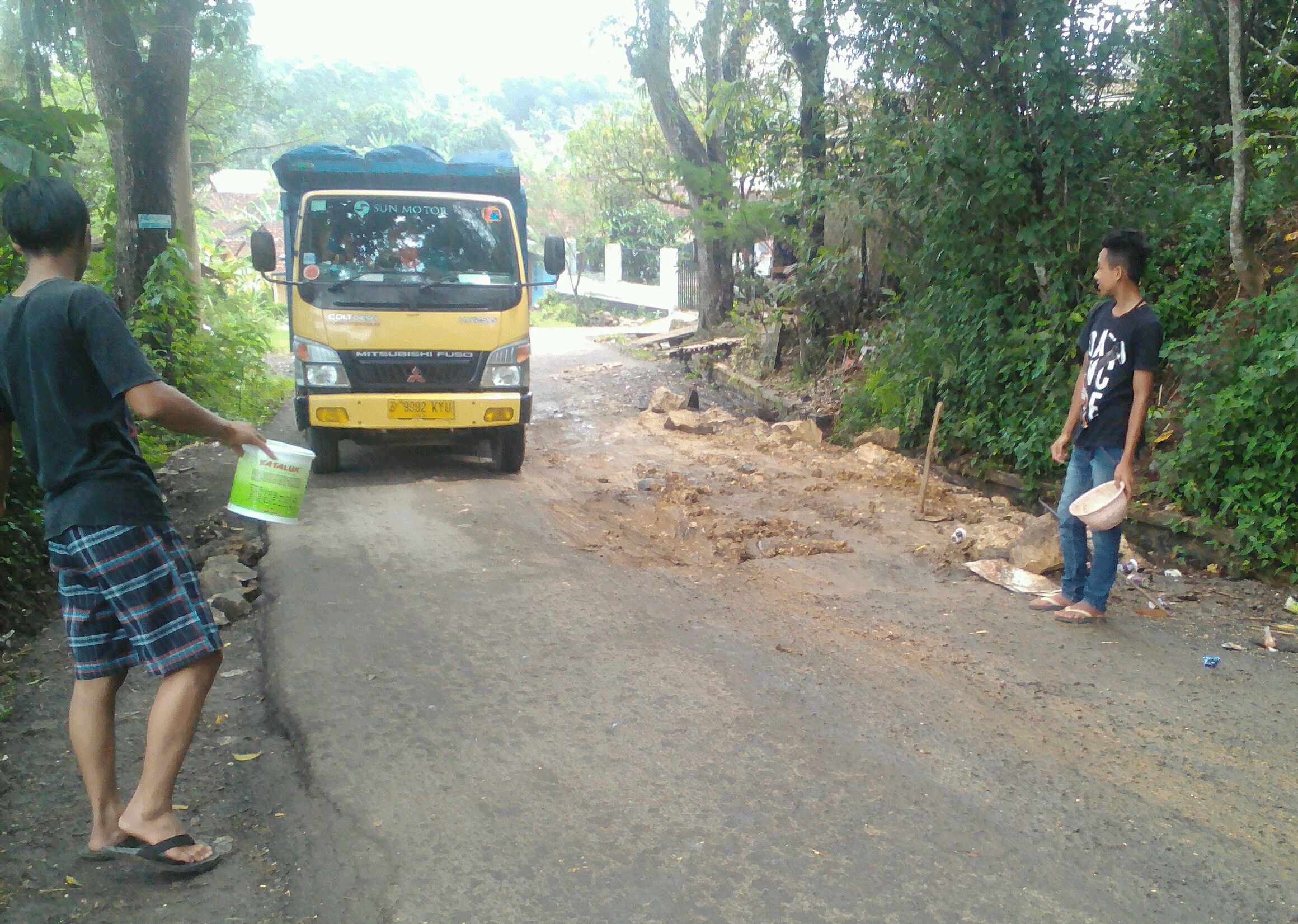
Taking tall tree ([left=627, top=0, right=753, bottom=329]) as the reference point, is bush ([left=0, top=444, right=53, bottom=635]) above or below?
below

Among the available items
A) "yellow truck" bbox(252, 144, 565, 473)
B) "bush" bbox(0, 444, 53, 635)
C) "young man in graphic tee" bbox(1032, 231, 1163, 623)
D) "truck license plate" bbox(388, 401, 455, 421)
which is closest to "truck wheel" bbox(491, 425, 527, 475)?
"yellow truck" bbox(252, 144, 565, 473)

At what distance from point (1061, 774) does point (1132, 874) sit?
590 millimetres

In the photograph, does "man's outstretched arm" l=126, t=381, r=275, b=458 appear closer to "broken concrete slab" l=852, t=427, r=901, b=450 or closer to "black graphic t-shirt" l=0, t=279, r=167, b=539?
"black graphic t-shirt" l=0, t=279, r=167, b=539

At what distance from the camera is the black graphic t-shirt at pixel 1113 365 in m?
4.55

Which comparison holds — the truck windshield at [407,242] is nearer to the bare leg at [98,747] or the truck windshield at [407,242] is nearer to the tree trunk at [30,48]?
the tree trunk at [30,48]

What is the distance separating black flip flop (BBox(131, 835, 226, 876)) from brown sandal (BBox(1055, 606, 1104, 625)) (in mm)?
4012

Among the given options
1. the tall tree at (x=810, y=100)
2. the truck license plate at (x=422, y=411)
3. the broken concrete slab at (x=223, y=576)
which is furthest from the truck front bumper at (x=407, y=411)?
the tall tree at (x=810, y=100)

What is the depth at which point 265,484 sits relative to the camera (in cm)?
313

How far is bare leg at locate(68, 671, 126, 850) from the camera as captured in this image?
2812mm

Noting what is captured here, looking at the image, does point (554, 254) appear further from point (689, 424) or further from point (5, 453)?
point (5, 453)

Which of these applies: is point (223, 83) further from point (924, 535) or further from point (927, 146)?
point (924, 535)

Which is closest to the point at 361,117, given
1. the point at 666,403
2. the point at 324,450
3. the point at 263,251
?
the point at 666,403

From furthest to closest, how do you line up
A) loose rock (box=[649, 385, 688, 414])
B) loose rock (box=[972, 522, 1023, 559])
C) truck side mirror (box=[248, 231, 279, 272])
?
1. loose rock (box=[649, 385, 688, 414])
2. truck side mirror (box=[248, 231, 279, 272])
3. loose rock (box=[972, 522, 1023, 559])

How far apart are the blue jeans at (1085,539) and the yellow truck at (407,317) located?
4.42 m
